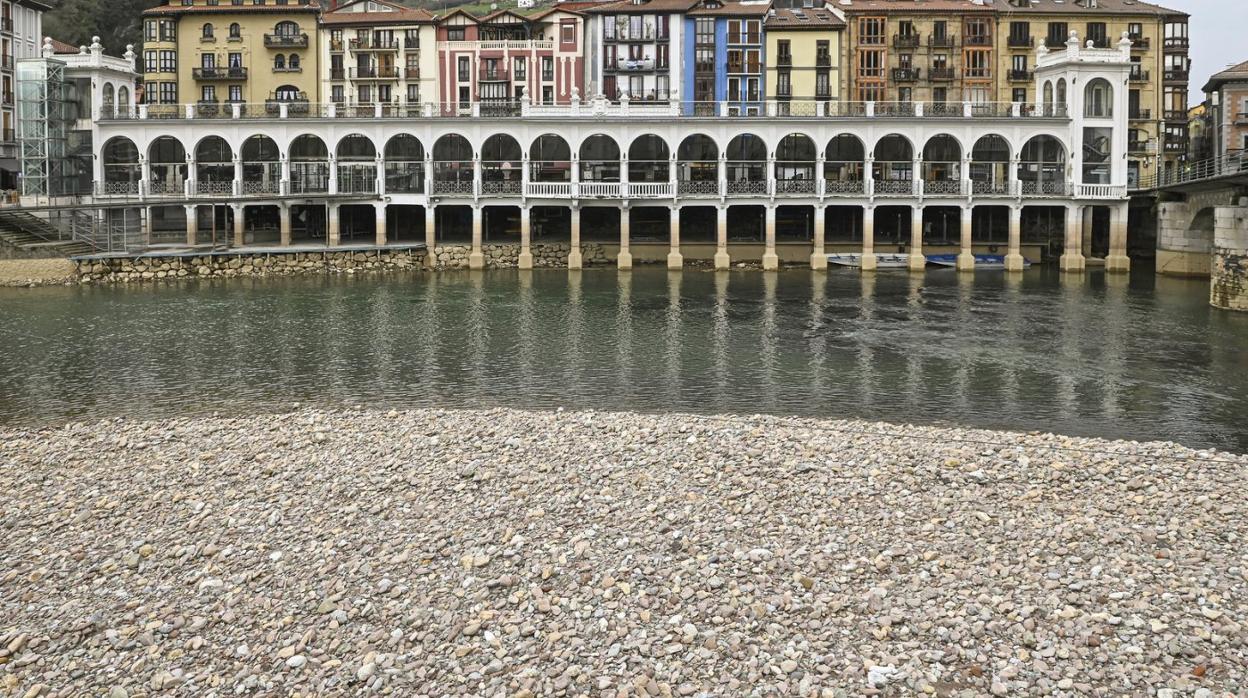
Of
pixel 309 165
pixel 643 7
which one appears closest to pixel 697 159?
pixel 643 7

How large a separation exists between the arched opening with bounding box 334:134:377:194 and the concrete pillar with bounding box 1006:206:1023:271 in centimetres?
3802

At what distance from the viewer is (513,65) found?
89.4m

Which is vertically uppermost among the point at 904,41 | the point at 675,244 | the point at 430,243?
the point at 904,41

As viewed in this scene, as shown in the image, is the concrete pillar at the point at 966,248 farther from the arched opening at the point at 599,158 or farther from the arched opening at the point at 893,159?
the arched opening at the point at 599,158

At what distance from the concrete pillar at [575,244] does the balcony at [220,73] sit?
107ft

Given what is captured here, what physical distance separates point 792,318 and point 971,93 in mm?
48971

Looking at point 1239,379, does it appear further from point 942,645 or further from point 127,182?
point 127,182

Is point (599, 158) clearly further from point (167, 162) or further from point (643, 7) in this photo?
point (167, 162)

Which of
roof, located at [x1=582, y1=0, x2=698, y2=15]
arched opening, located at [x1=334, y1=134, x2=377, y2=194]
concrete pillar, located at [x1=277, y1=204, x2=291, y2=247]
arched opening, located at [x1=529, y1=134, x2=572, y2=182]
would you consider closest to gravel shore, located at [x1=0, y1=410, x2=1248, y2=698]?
concrete pillar, located at [x1=277, y1=204, x2=291, y2=247]

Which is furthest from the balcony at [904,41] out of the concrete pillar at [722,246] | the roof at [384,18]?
the roof at [384,18]

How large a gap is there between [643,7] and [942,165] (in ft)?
77.8

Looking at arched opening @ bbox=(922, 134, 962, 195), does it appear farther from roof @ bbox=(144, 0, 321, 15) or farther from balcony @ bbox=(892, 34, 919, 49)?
roof @ bbox=(144, 0, 321, 15)

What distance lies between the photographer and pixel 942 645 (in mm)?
12547

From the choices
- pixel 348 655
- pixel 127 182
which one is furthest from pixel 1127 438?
pixel 127 182
